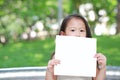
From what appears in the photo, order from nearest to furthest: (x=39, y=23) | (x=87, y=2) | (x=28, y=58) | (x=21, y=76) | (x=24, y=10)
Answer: (x=21, y=76), (x=28, y=58), (x=24, y=10), (x=39, y=23), (x=87, y=2)

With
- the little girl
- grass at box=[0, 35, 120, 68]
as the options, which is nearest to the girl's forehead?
the little girl

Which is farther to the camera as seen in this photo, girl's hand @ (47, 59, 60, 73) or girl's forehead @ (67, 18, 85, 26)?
girl's forehead @ (67, 18, 85, 26)

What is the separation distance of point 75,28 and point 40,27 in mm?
6687

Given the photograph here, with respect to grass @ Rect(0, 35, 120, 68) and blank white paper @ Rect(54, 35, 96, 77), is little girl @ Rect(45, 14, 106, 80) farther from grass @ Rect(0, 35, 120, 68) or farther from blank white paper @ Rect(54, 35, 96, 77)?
grass @ Rect(0, 35, 120, 68)

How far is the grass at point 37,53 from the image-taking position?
3861mm

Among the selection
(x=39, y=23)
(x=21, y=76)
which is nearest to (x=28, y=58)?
(x=21, y=76)

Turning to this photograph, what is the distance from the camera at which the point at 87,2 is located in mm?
9250

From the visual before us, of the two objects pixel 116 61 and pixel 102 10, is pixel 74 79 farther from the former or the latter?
pixel 102 10

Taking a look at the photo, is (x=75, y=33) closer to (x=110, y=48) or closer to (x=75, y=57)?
(x=75, y=57)

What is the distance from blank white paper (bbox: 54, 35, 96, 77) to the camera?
5.26 ft

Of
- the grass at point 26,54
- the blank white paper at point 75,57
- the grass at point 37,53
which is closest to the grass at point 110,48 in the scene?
the grass at point 37,53

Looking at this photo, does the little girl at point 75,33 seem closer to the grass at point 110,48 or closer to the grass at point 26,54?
the grass at point 110,48

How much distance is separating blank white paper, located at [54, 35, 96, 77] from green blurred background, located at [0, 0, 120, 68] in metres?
2.02

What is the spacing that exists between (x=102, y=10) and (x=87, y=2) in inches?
23.0
